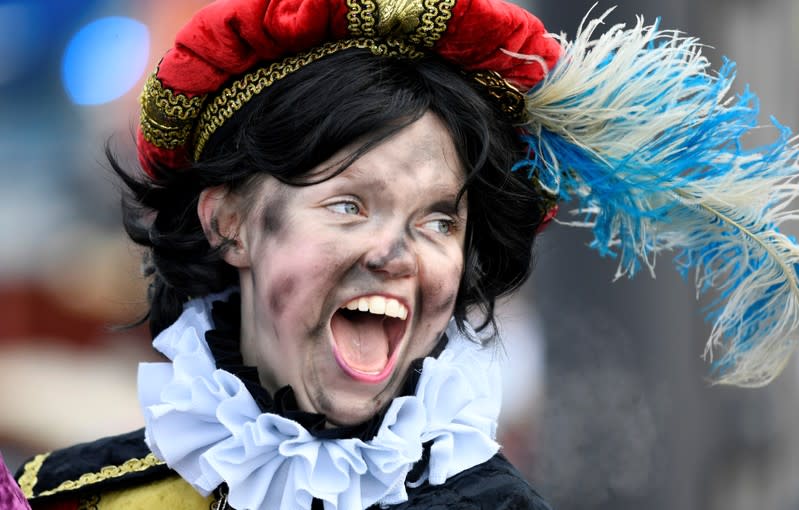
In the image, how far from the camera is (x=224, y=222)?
2.37 m

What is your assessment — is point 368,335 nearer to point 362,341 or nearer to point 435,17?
point 362,341

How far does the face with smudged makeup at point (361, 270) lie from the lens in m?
2.13

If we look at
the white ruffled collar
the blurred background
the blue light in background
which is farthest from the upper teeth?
the blue light in background

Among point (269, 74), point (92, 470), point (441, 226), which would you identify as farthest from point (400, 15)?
point (92, 470)

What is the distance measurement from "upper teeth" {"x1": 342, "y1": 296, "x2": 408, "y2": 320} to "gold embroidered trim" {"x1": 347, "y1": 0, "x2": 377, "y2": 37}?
19.4 inches

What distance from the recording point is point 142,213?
2.67 m

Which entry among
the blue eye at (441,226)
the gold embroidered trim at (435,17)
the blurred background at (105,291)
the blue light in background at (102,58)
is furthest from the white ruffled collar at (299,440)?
the blue light in background at (102,58)

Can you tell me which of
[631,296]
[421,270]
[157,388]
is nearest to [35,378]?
[631,296]

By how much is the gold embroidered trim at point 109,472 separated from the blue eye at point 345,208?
27.0 inches

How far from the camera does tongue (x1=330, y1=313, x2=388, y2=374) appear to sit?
2178mm

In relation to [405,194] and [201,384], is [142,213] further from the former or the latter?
[405,194]

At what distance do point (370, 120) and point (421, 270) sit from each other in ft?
0.93

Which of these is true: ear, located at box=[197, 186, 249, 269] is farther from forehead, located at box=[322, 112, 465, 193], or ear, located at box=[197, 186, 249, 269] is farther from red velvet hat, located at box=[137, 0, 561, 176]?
forehead, located at box=[322, 112, 465, 193]

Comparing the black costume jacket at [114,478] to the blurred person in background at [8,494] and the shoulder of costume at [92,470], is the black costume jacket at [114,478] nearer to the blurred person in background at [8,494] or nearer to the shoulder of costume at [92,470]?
the shoulder of costume at [92,470]
